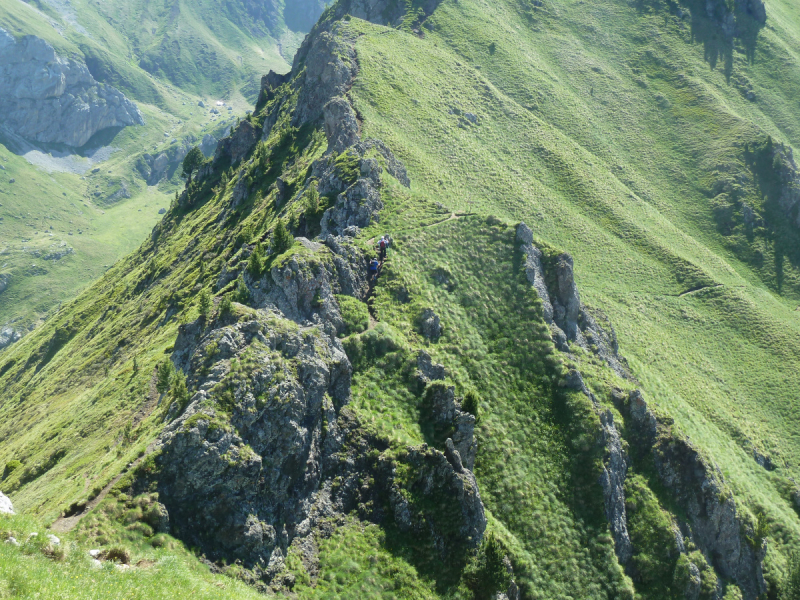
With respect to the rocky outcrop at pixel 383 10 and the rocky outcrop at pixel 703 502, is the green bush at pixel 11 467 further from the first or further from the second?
the rocky outcrop at pixel 383 10

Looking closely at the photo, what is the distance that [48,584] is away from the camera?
47.9 feet

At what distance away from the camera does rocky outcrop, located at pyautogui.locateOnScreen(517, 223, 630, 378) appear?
5059 cm

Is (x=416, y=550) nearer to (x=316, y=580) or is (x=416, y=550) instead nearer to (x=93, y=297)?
(x=316, y=580)


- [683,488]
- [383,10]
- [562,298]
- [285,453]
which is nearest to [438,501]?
[285,453]

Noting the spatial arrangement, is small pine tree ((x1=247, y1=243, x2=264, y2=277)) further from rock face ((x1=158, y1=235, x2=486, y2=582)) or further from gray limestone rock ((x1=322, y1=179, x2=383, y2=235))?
gray limestone rock ((x1=322, y1=179, x2=383, y2=235))

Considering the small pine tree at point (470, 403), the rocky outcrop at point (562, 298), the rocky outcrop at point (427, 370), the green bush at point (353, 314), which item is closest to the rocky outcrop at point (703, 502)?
the rocky outcrop at point (562, 298)

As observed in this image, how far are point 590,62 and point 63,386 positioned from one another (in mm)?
146860

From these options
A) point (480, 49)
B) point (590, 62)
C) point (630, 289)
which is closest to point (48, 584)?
point (630, 289)

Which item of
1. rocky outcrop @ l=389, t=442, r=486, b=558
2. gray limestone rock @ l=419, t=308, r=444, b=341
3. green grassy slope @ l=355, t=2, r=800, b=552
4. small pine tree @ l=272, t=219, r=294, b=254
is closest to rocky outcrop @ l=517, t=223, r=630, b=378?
gray limestone rock @ l=419, t=308, r=444, b=341

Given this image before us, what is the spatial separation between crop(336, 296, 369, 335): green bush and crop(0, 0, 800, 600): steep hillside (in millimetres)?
Result: 214

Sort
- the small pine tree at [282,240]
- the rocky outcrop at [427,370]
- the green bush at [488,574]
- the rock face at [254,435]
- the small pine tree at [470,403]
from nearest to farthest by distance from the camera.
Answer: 1. the rock face at [254,435]
2. the green bush at [488,574]
3. the small pine tree at [470,403]
4. the rocky outcrop at [427,370]
5. the small pine tree at [282,240]

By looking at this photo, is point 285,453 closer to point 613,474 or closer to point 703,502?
point 613,474

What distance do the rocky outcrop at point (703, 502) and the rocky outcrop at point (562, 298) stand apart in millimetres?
9674

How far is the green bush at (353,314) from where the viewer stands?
1610 inches
